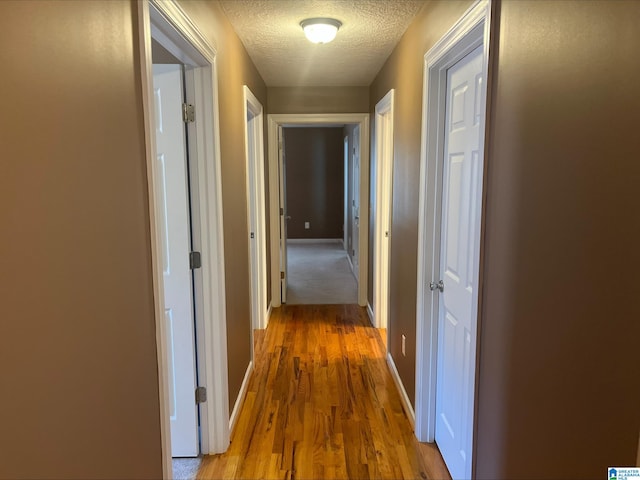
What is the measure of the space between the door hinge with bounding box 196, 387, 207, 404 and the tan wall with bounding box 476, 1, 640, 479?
142 centimetres

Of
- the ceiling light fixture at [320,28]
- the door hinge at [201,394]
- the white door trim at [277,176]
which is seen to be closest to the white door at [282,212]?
the white door trim at [277,176]

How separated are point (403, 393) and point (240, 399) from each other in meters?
1.04

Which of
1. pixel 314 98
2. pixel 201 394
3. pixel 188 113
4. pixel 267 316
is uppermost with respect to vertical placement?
pixel 314 98

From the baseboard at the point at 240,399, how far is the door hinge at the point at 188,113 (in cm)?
163

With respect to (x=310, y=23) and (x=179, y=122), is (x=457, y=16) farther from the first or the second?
(x=179, y=122)

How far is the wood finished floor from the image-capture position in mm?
2264

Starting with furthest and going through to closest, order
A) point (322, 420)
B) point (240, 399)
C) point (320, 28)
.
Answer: point (240, 399) < point (322, 420) < point (320, 28)

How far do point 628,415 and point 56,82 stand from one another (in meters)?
1.23

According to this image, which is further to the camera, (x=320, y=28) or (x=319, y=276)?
(x=319, y=276)

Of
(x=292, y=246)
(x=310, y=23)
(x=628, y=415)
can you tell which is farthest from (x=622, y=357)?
(x=292, y=246)

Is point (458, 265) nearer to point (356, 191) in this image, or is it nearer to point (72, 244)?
point (72, 244)

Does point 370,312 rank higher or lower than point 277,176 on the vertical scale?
lower

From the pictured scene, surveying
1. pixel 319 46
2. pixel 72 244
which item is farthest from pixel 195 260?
pixel 319 46

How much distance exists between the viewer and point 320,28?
252cm
